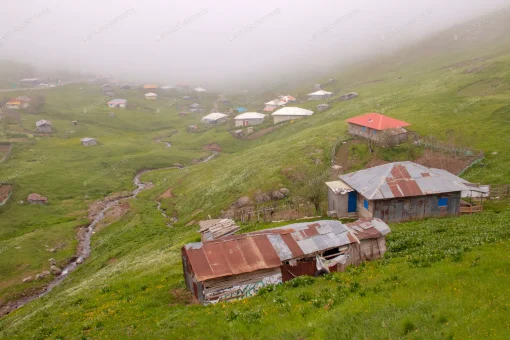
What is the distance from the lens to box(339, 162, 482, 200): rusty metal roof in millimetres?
35094

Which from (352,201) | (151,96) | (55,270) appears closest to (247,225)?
(352,201)

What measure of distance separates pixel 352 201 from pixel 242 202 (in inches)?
710

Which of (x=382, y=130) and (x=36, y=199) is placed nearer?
(x=382, y=130)

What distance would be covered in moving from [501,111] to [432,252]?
52.8 m

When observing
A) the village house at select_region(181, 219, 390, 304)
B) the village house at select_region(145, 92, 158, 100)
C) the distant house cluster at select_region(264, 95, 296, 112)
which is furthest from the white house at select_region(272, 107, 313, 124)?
the village house at select_region(145, 92, 158, 100)

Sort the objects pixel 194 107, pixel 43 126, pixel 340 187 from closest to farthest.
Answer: pixel 340 187, pixel 43 126, pixel 194 107

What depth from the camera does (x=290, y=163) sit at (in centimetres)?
6169

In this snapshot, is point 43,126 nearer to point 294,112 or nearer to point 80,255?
point 294,112

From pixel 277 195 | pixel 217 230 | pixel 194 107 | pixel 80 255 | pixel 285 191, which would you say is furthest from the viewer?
pixel 194 107

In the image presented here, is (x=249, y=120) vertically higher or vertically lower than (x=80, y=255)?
higher

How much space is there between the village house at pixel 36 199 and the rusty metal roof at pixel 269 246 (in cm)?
5792

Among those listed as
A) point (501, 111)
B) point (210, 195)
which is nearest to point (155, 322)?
point (210, 195)

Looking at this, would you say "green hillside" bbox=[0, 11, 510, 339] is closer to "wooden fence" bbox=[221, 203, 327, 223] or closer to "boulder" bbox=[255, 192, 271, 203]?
"boulder" bbox=[255, 192, 271, 203]

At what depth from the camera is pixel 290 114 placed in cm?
10856
